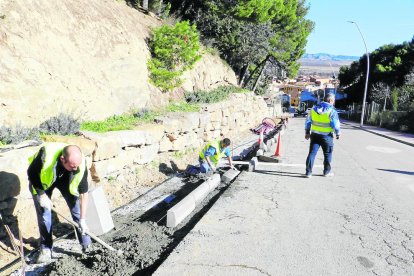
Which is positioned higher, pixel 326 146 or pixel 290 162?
pixel 326 146

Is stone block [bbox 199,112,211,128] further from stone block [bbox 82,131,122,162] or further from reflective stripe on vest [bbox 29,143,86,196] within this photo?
reflective stripe on vest [bbox 29,143,86,196]

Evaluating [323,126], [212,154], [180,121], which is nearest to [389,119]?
[180,121]

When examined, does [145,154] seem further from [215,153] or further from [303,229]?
[303,229]

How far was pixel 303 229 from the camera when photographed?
17.0ft

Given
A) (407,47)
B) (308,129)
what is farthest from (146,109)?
(407,47)

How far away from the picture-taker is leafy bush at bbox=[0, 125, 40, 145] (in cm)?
625

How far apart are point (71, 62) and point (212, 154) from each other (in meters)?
4.16

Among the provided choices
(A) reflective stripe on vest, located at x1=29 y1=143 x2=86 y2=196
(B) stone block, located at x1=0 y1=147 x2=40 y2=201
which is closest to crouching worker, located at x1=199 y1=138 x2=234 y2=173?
(B) stone block, located at x1=0 y1=147 x2=40 y2=201

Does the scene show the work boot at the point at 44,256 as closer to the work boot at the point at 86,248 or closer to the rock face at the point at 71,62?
the work boot at the point at 86,248

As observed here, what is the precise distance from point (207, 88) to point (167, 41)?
4.44 meters

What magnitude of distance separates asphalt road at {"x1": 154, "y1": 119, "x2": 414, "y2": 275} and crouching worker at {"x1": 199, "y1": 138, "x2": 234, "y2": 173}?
2.91 ft

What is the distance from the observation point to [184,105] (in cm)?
1345

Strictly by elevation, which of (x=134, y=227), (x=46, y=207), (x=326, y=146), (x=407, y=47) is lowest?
(x=134, y=227)

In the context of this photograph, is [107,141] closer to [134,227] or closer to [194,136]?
[134,227]
